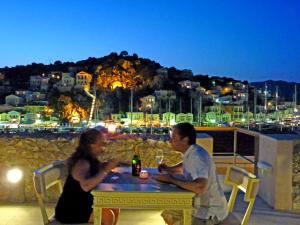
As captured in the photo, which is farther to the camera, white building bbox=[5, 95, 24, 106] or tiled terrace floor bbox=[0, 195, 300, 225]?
white building bbox=[5, 95, 24, 106]

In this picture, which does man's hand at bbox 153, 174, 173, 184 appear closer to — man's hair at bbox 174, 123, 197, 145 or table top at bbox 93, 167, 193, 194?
table top at bbox 93, 167, 193, 194

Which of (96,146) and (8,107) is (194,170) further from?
(8,107)

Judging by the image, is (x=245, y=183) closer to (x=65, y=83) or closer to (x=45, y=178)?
(x=45, y=178)

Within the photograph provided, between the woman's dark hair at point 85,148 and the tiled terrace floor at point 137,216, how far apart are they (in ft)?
5.62

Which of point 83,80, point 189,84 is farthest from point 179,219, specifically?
point 83,80

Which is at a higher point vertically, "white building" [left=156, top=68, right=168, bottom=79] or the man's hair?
"white building" [left=156, top=68, right=168, bottom=79]

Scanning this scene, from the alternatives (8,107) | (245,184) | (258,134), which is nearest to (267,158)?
(258,134)

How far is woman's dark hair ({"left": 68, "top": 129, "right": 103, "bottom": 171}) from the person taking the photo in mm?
3518

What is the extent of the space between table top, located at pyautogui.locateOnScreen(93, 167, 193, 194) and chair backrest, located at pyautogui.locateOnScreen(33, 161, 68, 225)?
→ 421 mm

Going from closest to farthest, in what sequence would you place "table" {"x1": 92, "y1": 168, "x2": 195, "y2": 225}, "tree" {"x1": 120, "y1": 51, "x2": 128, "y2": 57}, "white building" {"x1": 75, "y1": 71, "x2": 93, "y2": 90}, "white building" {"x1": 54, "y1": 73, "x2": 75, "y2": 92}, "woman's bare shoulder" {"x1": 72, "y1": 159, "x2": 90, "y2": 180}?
1. "table" {"x1": 92, "y1": 168, "x2": 195, "y2": 225}
2. "woman's bare shoulder" {"x1": 72, "y1": 159, "x2": 90, "y2": 180}
3. "white building" {"x1": 54, "y1": 73, "x2": 75, "y2": 92}
4. "white building" {"x1": 75, "y1": 71, "x2": 93, "y2": 90}
5. "tree" {"x1": 120, "y1": 51, "x2": 128, "y2": 57}

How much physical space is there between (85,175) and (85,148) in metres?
0.27

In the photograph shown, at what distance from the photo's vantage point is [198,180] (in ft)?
10.5

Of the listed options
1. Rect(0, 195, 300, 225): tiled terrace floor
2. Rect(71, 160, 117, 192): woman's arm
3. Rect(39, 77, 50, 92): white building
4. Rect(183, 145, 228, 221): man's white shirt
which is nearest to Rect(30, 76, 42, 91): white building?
Rect(39, 77, 50, 92): white building

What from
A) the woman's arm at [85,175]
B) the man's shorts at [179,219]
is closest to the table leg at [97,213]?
the woman's arm at [85,175]
